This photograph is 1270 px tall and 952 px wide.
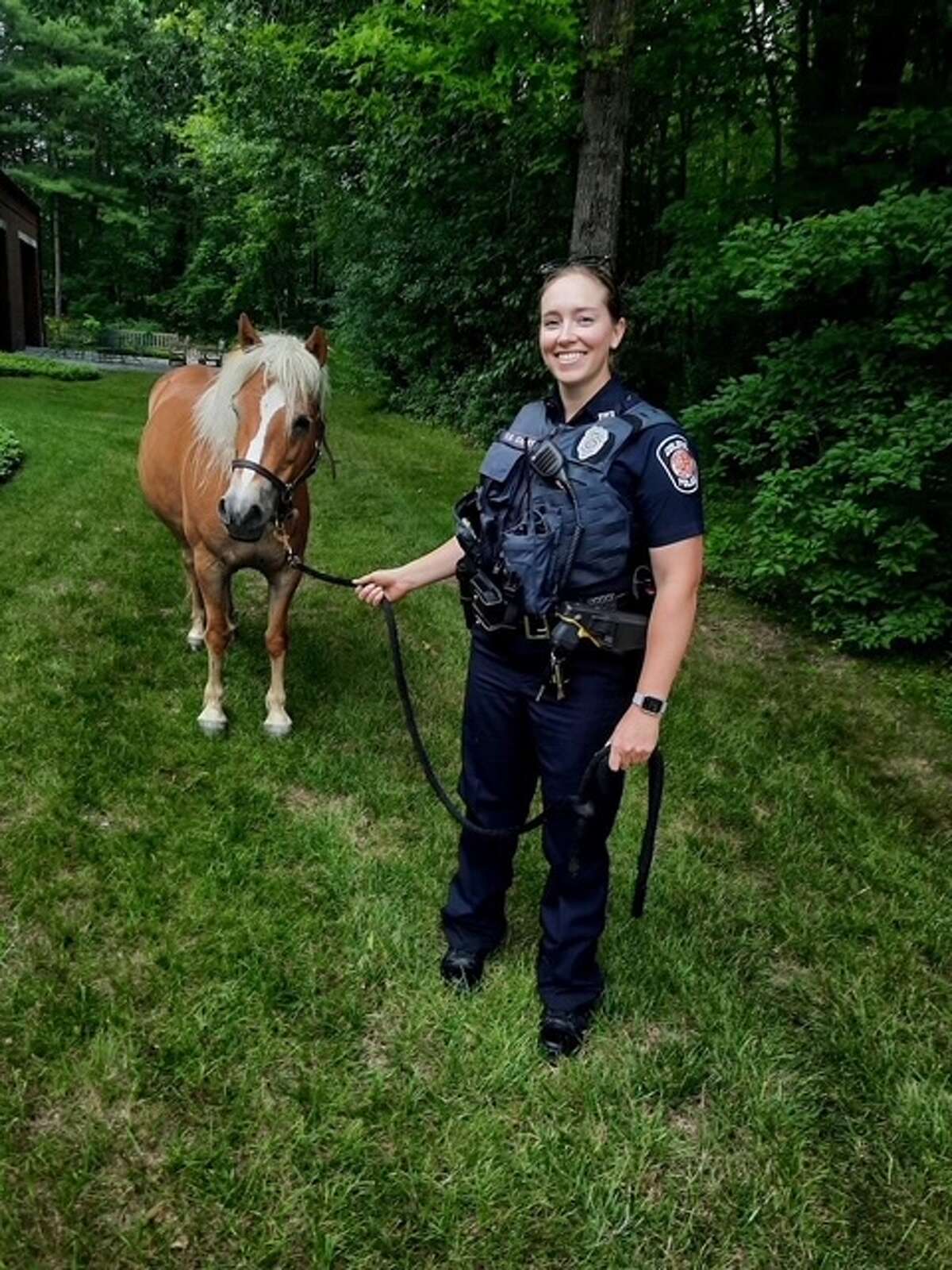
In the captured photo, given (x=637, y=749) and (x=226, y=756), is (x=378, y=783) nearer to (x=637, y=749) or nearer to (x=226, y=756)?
(x=226, y=756)

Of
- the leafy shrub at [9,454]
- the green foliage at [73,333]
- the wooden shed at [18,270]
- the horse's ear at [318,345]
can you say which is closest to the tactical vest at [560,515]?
the horse's ear at [318,345]

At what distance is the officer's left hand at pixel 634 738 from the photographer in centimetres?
198

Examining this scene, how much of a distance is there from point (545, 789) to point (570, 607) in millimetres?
522

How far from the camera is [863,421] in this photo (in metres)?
5.45

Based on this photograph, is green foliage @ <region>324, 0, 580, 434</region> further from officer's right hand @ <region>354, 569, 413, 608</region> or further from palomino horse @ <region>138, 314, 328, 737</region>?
officer's right hand @ <region>354, 569, 413, 608</region>

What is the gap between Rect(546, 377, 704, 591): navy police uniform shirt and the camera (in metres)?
1.90

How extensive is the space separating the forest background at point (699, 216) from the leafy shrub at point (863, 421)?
2 centimetres

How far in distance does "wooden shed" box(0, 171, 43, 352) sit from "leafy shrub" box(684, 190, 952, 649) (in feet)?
82.9

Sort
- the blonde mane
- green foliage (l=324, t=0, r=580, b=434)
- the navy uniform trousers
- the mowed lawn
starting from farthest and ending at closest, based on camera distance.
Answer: green foliage (l=324, t=0, r=580, b=434) → the blonde mane → the navy uniform trousers → the mowed lawn

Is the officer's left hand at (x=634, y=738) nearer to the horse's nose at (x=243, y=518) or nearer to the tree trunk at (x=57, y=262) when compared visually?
the horse's nose at (x=243, y=518)

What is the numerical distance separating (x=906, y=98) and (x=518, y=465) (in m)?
6.70

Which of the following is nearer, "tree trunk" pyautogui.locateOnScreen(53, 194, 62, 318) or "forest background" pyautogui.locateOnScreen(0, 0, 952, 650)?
"forest background" pyautogui.locateOnScreen(0, 0, 952, 650)

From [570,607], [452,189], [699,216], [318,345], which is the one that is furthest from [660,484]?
[452,189]

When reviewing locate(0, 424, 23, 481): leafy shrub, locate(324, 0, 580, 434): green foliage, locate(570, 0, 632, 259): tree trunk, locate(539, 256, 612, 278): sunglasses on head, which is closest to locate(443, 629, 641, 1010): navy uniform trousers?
locate(539, 256, 612, 278): sunglasses on head
